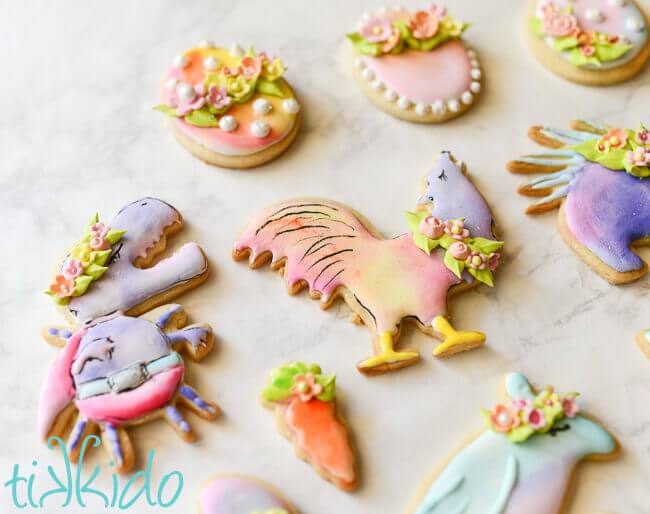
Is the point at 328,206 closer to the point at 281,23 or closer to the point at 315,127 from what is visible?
the point at 315,127

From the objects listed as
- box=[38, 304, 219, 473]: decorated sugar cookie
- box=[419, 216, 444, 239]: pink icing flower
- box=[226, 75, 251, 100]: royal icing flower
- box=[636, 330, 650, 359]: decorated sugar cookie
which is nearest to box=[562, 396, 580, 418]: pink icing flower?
box=[636, 330, 650, 359]: decorated sugar cookie

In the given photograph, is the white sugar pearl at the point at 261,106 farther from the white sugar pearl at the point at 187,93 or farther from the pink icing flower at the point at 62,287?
the pink icing flower at the point at 62,287

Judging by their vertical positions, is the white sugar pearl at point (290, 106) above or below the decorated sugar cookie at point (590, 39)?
below

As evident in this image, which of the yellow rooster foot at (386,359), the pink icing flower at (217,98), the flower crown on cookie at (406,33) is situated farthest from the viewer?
the flower crown on cookie at (406,33)

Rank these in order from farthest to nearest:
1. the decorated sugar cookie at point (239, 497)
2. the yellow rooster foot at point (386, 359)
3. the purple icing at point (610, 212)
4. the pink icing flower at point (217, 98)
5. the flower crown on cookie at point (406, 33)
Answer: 1. the flower crown on cookie at point (406, 33)
2. the pink icing flower at point (217, 98)
3. the purple icing at point (610, 212)
4. the yellow rooster foot at point (386, 359)
5. the decorated sugar cookie at point (239, 497)

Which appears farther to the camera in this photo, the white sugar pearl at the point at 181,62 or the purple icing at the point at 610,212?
the white sugar pearl at the point at 181,62

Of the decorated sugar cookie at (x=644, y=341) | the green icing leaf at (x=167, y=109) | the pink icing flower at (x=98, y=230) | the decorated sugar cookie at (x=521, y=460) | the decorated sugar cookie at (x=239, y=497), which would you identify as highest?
the green icing leaf at (x=167, y=109)

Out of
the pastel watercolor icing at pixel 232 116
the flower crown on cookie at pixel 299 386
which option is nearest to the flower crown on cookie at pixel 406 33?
the pastel watercolor icing at pixel 232 116
